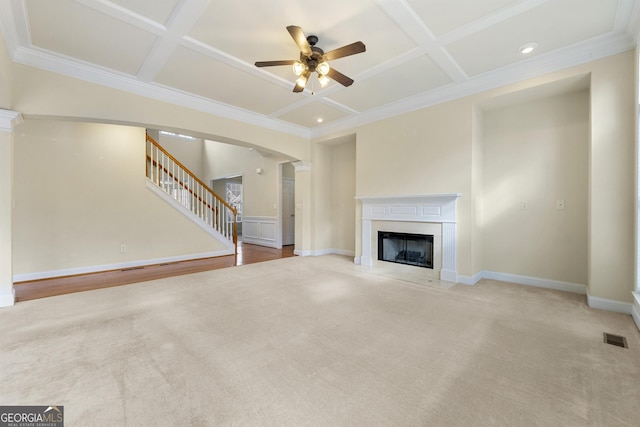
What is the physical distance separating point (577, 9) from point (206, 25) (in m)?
3.60

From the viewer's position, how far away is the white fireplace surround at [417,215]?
158 inches

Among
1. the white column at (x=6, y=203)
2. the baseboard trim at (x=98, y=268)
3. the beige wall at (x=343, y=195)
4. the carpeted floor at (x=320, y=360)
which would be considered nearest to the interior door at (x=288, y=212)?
the beige wall at (x=343, y=195)

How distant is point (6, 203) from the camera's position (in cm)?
293

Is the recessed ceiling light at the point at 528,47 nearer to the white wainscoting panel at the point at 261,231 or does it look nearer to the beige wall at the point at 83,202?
the white wainscoting panel at the point at 261,231

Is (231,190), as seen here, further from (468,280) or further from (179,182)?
(468,280)

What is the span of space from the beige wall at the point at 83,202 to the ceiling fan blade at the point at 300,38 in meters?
4.31

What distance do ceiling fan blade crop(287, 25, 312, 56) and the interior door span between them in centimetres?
532

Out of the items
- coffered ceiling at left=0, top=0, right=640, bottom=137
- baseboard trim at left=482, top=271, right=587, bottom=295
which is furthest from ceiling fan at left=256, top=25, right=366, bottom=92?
baseboard trim at left=482, top=271, right=587, bottom=295

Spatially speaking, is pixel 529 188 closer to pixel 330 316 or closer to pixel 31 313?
pixel 330 316

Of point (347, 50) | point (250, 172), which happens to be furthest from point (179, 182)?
point (347, 50)

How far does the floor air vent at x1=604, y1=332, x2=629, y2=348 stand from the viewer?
6.98 ft

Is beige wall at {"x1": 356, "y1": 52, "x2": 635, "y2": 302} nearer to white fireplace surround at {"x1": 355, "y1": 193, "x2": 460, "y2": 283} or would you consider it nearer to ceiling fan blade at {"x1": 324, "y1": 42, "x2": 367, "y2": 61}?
white fireplace surround at {"x1": 355, "y1": 193, "x2": 460, "y2": 283}

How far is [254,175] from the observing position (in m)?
8.14

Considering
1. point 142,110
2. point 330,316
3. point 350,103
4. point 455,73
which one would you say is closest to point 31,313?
point 142,110
